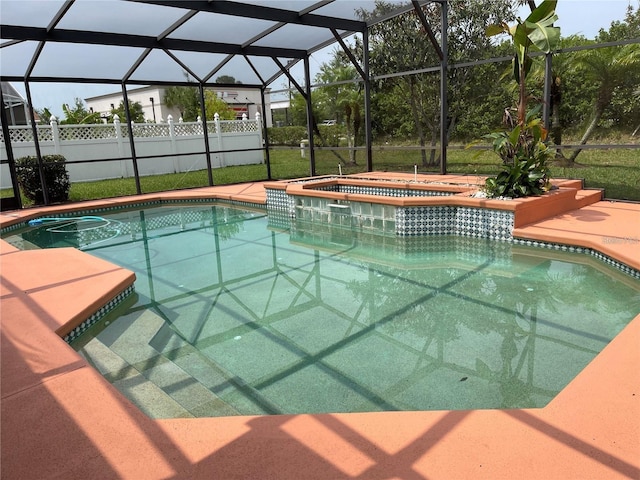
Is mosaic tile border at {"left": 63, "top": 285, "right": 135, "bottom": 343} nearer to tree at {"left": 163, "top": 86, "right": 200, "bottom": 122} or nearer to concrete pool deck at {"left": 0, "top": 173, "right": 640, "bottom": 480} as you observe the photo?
concrete pool deck at {"left": 0, "top": 173, "right": 640, "bottom": 480}

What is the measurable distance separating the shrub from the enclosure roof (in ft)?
5.42

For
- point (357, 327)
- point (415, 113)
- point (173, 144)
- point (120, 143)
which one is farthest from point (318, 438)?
point (173, 144)

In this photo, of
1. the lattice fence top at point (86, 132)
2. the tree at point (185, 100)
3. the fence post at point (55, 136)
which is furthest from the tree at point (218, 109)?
the fence post at point (55, 136)

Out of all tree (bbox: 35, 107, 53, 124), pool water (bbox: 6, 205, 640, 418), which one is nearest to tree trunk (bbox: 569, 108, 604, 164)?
pool water (bbox: 6, 205, 640, 418)

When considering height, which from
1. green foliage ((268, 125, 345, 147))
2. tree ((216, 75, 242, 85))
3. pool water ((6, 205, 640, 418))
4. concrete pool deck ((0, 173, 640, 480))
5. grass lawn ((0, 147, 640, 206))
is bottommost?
pool water ((6, 205, 640, 418))

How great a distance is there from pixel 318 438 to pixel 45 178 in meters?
9.88

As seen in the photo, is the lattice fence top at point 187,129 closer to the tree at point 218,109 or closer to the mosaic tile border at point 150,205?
the tree at point 218,109

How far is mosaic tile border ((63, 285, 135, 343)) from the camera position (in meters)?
3.45

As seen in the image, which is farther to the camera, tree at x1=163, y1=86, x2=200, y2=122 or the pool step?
tree at x1=163, y1=86, x2=200, y2=122

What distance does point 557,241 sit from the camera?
529 centimetres

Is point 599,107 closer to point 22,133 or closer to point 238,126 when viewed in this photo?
point 238,126

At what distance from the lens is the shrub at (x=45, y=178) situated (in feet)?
31.1

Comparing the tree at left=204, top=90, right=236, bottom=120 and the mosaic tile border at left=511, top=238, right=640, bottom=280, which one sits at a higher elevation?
the tree at left=204, top=90, right=236, bottom=120

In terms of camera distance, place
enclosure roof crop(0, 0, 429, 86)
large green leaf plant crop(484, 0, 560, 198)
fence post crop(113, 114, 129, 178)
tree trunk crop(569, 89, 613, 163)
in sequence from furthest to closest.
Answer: fence post crop(113, 114, 129, 178) < tree trunk crop(569, 89, 613, 163) < enclosure roof crop(0, 0, 429, 86) < large green leaf plant crop(484, 0, 560, 198)
